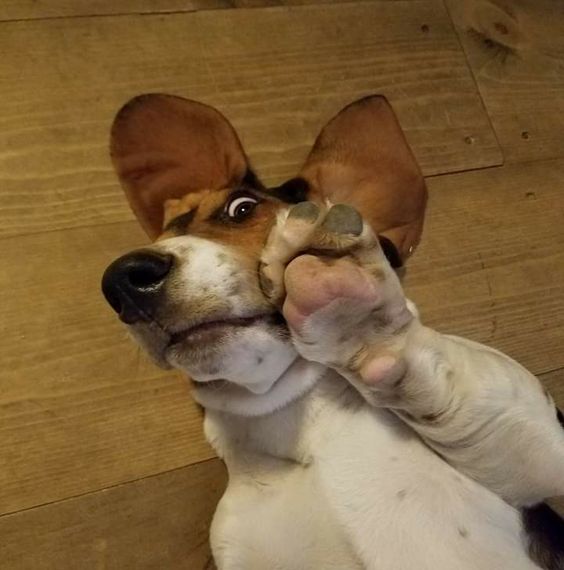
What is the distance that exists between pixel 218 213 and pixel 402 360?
347 millimetres

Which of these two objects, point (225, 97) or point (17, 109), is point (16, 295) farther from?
point (225, 97)

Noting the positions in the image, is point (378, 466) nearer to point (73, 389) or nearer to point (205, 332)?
point (205, 332)

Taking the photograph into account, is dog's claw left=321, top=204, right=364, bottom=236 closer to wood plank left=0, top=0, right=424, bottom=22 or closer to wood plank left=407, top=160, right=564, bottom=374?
wood plank left=407, top=160, right=564, bottom=374

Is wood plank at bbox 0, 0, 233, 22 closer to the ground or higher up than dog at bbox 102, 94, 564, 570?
higher up

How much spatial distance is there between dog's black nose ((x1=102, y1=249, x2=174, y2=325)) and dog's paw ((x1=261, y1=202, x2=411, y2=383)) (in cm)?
13

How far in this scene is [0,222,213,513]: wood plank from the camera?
4.99 ft

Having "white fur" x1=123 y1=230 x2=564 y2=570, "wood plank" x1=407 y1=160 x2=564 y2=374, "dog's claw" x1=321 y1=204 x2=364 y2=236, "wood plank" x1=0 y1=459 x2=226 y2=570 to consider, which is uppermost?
"dog's claw" x1=321 y1=204 x2=364 y2=236

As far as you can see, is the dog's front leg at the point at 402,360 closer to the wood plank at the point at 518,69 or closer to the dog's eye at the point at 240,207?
the dog's eye at the point at 240,207

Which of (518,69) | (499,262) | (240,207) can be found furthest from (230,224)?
(518,69)

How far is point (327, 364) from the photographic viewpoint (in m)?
1.12

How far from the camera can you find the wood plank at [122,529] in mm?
1473

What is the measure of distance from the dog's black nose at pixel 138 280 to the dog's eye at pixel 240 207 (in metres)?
0.20

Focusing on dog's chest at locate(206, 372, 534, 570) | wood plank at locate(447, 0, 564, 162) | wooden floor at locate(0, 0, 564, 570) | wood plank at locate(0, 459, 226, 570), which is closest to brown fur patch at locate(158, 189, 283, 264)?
dog's chest at locate(206, 372, 534, 570)

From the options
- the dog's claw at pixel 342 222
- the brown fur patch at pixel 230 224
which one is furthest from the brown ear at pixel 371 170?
the dog's claw at pixel 342 222
